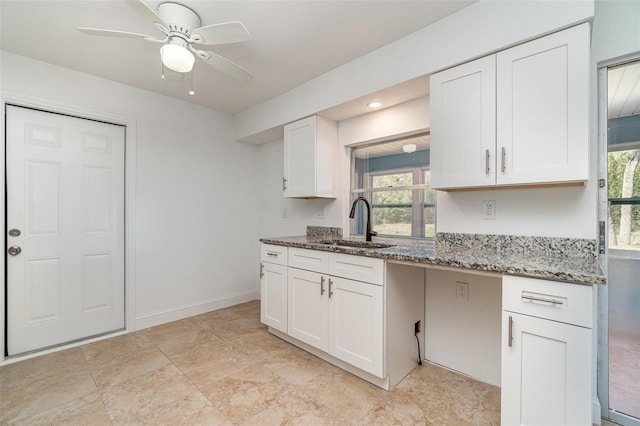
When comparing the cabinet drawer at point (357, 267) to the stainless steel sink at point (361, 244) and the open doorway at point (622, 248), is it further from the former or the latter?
the open doorway at point (622, 248)

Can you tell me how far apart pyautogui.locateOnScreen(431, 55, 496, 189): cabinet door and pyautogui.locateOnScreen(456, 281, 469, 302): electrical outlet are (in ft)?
2.53

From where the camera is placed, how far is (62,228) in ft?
8.50

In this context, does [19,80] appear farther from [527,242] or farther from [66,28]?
[527,242]

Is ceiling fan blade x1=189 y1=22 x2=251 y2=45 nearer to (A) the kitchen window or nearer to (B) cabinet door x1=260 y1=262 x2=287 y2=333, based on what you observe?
(A) the kitchen window

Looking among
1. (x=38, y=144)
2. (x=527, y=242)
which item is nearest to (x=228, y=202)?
(x=38, y=144)

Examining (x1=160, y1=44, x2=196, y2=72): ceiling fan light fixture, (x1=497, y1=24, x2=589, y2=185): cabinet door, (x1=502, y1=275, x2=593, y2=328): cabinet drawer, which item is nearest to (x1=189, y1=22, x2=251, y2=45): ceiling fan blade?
(x1=160, y1=44, x2=196, y2=72): ceiling fan light fixture

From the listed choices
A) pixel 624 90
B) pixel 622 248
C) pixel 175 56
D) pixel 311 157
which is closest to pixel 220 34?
pixel 175 56

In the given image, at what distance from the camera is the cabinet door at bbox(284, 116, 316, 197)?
2785mm

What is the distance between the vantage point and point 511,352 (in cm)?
138

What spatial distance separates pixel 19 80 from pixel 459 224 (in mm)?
3710

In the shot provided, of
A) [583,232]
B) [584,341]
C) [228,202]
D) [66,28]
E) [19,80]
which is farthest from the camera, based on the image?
[228,202]

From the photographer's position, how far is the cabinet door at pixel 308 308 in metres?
2.25

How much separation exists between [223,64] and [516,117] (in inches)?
74.3

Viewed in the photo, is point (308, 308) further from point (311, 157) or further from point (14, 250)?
point (14, 250)
